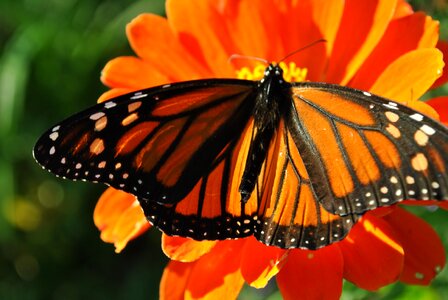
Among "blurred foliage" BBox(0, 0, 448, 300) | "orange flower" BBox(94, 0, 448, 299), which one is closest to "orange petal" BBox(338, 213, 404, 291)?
"orange flower" BBox(94, 0, 448, 299)

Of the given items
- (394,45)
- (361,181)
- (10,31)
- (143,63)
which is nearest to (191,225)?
(361,181)

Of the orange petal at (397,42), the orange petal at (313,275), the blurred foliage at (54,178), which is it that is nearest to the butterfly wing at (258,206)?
the orange petal at (313,275)

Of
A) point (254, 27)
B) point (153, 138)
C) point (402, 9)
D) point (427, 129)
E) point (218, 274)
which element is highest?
point (402, 9)

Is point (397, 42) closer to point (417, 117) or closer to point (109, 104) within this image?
point (417, 117)

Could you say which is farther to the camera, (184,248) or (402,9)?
(402,9)

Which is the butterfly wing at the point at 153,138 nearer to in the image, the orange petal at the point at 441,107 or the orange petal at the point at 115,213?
the orange petal at the point at 115,213

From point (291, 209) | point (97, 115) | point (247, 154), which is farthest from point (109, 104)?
point (291, 209)

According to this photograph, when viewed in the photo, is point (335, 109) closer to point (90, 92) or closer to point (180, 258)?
point (180, 258)
